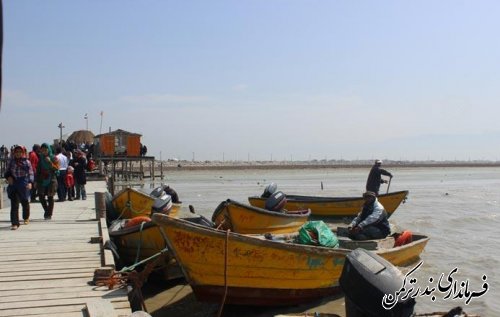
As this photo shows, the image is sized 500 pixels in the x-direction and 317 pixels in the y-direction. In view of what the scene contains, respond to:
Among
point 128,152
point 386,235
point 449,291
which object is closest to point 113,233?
point 386,235

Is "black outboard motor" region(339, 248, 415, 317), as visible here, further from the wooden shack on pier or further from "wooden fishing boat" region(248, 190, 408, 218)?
the wooden shack on pier

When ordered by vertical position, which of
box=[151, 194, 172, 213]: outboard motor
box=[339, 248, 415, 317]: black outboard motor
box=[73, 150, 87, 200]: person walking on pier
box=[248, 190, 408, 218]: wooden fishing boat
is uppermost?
box=[73, 150, 87, 200]: person walking on pier

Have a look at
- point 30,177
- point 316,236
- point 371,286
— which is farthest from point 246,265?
point 30,177

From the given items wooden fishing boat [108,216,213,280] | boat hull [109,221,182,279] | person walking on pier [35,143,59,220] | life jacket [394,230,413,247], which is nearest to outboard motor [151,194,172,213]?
wooden fishing boat [108,216,213,280]

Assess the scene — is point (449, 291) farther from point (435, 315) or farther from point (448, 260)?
point (448, 260)

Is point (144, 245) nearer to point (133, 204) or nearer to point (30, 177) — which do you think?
point (30, 177)

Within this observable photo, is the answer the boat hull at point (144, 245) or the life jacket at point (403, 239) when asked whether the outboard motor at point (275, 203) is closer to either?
the life jacket at point (403, 239)

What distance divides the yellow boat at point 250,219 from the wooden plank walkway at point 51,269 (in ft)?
9.97

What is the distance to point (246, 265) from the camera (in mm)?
7809

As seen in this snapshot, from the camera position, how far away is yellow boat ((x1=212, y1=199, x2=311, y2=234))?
39.7 ft

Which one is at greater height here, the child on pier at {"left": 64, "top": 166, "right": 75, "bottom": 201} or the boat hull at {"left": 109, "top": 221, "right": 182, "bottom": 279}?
the child on pier at {"left": 64, "top": 166, "right": 75, "bottom": 201}

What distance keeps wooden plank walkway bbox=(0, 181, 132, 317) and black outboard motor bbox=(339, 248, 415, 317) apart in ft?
8.17

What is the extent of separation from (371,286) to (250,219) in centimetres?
701

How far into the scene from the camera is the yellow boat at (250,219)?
39.7ft
